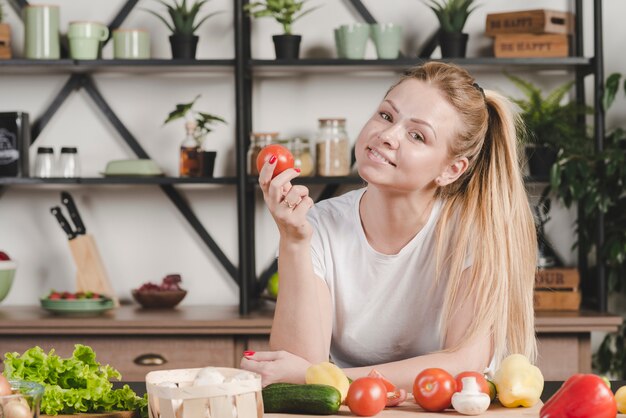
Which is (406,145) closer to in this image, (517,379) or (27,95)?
(517,379)

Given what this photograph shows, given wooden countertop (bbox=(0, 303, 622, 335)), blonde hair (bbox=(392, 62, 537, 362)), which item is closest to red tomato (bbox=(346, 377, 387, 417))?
blonde hair (bbox=(392, 62, 537, 362))

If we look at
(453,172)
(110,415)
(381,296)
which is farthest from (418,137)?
(110,415)

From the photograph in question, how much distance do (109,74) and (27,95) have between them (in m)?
0.38

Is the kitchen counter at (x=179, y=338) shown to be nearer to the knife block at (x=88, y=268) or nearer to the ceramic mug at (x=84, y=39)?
the knife block at (x=88, y=268)

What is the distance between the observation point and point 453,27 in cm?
368

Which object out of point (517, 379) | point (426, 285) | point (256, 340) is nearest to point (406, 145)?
point (426, 285)

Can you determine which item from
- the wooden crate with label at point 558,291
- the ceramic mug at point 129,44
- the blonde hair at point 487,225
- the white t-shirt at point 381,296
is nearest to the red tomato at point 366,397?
the blonde hair at point 487,225

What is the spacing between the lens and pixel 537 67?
3852 millimetres

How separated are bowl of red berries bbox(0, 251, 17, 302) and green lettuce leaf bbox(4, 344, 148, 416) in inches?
87.5

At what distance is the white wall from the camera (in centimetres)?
394

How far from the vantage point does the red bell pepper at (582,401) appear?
132 centimetres

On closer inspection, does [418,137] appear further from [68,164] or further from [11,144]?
[11,144]

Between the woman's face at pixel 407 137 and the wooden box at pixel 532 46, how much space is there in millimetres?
1734

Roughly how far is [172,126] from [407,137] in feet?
7.05
